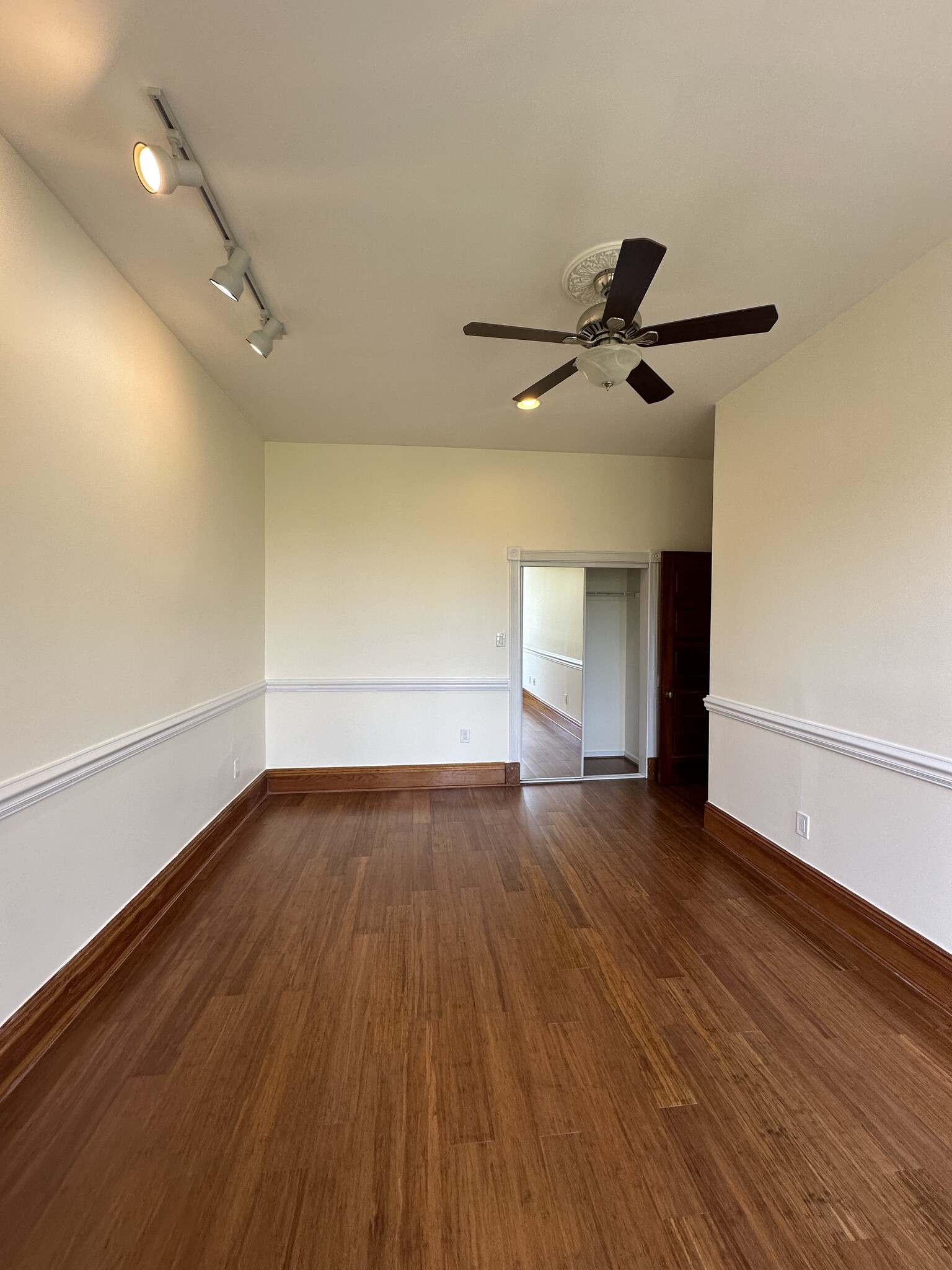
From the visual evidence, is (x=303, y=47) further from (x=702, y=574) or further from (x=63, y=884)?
(x=702, y=574)

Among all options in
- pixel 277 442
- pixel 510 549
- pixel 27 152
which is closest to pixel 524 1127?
pixel 27 152

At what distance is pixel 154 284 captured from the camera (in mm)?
2188

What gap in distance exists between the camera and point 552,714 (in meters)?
6.94

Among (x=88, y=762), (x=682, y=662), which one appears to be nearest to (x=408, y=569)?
(x=682, y=662)

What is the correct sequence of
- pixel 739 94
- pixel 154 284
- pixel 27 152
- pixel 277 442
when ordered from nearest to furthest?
pixel 739 94 < pixel 27 152 < pixel 154 284 < pixel 277 442

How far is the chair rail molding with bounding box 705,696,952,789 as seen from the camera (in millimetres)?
2000

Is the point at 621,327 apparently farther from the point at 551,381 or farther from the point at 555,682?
the point at 555,682

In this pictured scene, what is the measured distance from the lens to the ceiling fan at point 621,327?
1554 mm

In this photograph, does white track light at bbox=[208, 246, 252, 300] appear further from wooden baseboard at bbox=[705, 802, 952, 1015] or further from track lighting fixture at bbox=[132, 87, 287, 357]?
wooden baseboard at bbox=[705, 802, 952, 1015]

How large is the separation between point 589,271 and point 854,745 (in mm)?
2333

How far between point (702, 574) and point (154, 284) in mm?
4242

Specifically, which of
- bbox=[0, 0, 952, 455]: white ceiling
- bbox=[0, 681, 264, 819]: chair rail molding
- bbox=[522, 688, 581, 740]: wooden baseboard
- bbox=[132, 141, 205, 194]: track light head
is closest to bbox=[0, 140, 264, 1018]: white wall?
bbox=[0, 681, 264, 819]: chair rail molding

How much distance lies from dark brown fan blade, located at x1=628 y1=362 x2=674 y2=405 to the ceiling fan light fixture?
9 centimetres

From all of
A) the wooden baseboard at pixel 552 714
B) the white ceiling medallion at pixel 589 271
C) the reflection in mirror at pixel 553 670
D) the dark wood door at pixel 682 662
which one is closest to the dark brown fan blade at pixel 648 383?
the white ceiling medallion at pixel 589 271
